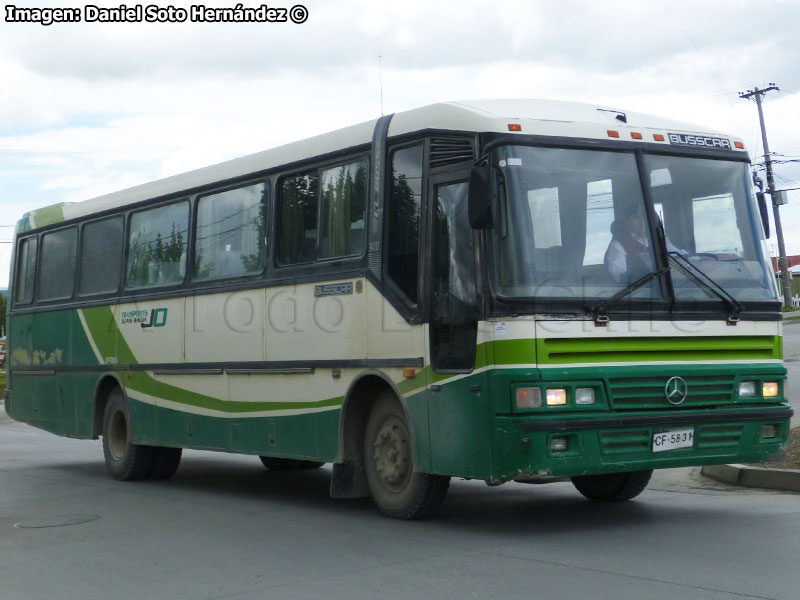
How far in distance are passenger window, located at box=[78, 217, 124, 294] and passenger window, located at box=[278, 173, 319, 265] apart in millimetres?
3877

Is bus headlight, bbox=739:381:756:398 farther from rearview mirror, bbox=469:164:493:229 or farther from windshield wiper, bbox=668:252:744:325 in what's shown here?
rearview mirror, bbox=469:164:493:229

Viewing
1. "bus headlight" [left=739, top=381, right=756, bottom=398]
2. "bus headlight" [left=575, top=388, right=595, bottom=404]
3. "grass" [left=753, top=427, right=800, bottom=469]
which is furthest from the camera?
"grass" [left=753, top=427, right=800, bottom=469]

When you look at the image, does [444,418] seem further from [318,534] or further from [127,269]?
[127,269]

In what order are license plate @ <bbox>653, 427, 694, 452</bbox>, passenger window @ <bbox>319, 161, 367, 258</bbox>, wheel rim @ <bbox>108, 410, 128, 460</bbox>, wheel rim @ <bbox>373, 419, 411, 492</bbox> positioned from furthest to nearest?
wheel rim @ <bbox>108, 410, 128, 460</bbox>
passenger window @ <bbox>319, 161, 367, 258</bbox>
wheel rim @ <bbox>373, 419, 411, 492</bbox>
license plate @ <bbox>653, 427, 694, 452</bbox>

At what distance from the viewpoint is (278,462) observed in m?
15.0

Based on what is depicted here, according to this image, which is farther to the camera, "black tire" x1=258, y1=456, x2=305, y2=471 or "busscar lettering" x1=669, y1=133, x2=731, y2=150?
"black tire" x1=258, y1=456, x2=305, y2=471

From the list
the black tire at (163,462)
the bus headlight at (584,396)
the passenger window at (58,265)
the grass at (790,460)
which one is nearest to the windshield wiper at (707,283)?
the bus headlight at (584,396)

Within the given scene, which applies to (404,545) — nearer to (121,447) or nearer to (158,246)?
(158,246)

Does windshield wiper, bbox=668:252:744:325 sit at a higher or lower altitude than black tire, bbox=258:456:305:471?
higher

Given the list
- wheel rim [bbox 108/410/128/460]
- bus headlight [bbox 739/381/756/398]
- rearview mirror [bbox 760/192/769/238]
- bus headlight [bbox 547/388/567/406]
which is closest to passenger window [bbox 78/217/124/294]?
wheel rim [bbox 108/410/128/460]

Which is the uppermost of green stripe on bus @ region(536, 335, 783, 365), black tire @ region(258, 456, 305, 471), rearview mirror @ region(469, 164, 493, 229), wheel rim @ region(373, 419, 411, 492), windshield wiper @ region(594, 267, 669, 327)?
rearview mirror @ region(469, 164, 493, 229)

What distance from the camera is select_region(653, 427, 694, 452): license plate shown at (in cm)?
881

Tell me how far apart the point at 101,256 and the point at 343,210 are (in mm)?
5503

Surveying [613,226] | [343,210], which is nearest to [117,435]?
[343,210]
